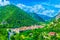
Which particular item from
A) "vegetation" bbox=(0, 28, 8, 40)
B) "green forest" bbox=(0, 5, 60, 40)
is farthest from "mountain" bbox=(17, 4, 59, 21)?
"vegetation" bbox=(0, 28, 8, 40)

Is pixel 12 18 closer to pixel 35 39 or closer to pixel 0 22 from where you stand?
pixel 0 22

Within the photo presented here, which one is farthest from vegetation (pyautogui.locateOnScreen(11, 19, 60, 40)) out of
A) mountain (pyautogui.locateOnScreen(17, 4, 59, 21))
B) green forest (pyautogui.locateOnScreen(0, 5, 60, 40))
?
mountain (pyautogui.locateOnScreen(17, 4, 59, 21))

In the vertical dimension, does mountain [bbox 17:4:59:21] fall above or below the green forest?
above

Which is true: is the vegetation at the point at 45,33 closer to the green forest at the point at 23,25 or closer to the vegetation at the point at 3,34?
the green forest at the point at 23,25

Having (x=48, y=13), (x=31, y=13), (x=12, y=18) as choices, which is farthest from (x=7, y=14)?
(x=48, y=13)

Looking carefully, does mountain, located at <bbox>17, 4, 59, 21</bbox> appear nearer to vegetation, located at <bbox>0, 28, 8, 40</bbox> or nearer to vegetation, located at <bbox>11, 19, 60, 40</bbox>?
vegetation, located at <bbox>11, 19, 60, 40</bbox>

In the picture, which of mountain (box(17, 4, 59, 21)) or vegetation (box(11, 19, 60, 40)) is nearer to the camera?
vegetation (box(11, 19, 60, 40))

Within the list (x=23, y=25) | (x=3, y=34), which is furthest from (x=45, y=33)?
(x=3, y=34)

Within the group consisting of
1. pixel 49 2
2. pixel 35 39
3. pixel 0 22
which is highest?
pixel 49 2
